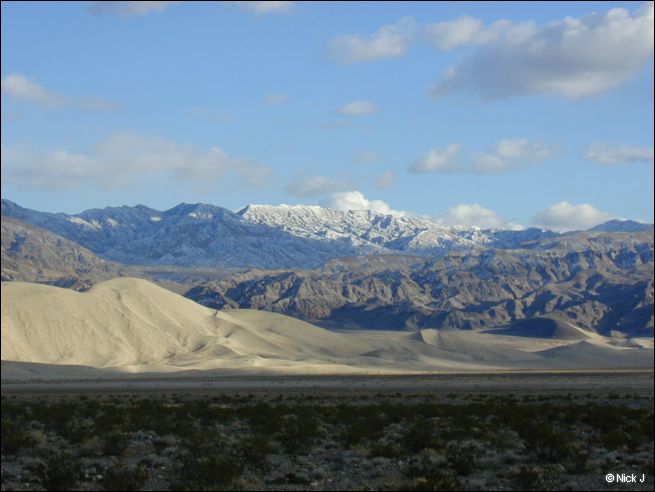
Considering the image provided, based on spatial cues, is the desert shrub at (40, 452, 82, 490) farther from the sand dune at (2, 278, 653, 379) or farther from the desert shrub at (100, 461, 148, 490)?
the sand dune at (2, 278, 653, 379)

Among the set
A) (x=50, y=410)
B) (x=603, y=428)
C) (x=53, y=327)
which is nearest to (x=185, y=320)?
(x=53, y=327)

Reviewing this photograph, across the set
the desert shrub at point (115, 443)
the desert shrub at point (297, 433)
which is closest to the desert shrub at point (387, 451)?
the desert shrub at point (297, 433)

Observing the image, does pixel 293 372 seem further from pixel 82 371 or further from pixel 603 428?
pixel 603 428

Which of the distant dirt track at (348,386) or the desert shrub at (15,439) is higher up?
the desert shrub at (15,439)

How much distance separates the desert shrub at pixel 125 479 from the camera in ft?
73.3

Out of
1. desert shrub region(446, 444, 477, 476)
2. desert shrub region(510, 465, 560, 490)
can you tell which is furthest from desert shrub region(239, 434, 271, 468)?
desert shrub region(510, 465, 560, 490)

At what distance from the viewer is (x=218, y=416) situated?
4178cm

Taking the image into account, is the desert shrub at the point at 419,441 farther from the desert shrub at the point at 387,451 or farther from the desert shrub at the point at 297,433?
the desert shrub at the point at 297,433

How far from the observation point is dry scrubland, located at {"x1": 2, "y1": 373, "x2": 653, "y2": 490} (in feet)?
75.8

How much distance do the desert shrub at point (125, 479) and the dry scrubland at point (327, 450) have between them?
46mm

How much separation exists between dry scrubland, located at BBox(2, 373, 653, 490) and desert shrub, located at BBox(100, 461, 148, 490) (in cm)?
5

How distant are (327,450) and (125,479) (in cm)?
831

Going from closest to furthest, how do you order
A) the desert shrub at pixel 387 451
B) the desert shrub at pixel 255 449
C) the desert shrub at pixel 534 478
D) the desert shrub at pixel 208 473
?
the desert shrub at pixel 208 473 → the desert shrub at pixel 534 478 → the desert shrub at pixel 255 449 → the desert shrub at pixel 387 451

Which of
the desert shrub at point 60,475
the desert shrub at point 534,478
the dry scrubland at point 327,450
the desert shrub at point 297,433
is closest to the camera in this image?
the desert shrub at point 534,478
